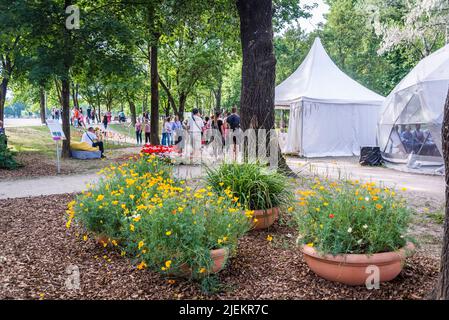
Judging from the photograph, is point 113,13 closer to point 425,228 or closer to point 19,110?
point 425,228

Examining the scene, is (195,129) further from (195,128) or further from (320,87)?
(320,87)

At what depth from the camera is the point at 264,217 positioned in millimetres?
5070

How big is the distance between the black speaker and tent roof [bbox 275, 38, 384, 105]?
3.04 meters

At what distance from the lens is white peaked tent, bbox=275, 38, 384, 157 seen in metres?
16.2

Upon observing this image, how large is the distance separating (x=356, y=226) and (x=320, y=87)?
45.7ft

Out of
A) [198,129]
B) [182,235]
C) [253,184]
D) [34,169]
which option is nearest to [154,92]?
[198,129]

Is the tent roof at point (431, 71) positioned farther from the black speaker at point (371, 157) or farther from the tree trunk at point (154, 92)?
the tree trunk at point (154, 92)

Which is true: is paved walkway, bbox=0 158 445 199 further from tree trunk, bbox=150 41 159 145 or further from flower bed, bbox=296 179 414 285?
tree trunk, bbox=150 41 159 145

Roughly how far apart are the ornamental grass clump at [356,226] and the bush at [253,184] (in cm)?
138

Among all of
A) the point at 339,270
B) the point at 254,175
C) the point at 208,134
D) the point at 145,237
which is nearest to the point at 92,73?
the point at 208,134

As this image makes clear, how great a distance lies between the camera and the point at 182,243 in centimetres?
335

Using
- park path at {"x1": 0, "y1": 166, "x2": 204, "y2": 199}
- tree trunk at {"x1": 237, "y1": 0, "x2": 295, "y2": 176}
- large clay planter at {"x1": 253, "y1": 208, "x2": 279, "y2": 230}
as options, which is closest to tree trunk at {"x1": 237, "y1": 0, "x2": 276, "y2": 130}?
tree trunk at {"x1": 237, "y1": 0, "x2": 295, "y2": 176}

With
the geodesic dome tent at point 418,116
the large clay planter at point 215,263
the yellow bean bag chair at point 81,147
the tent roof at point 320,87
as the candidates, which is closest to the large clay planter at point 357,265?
the large clay planter at point 215,263
